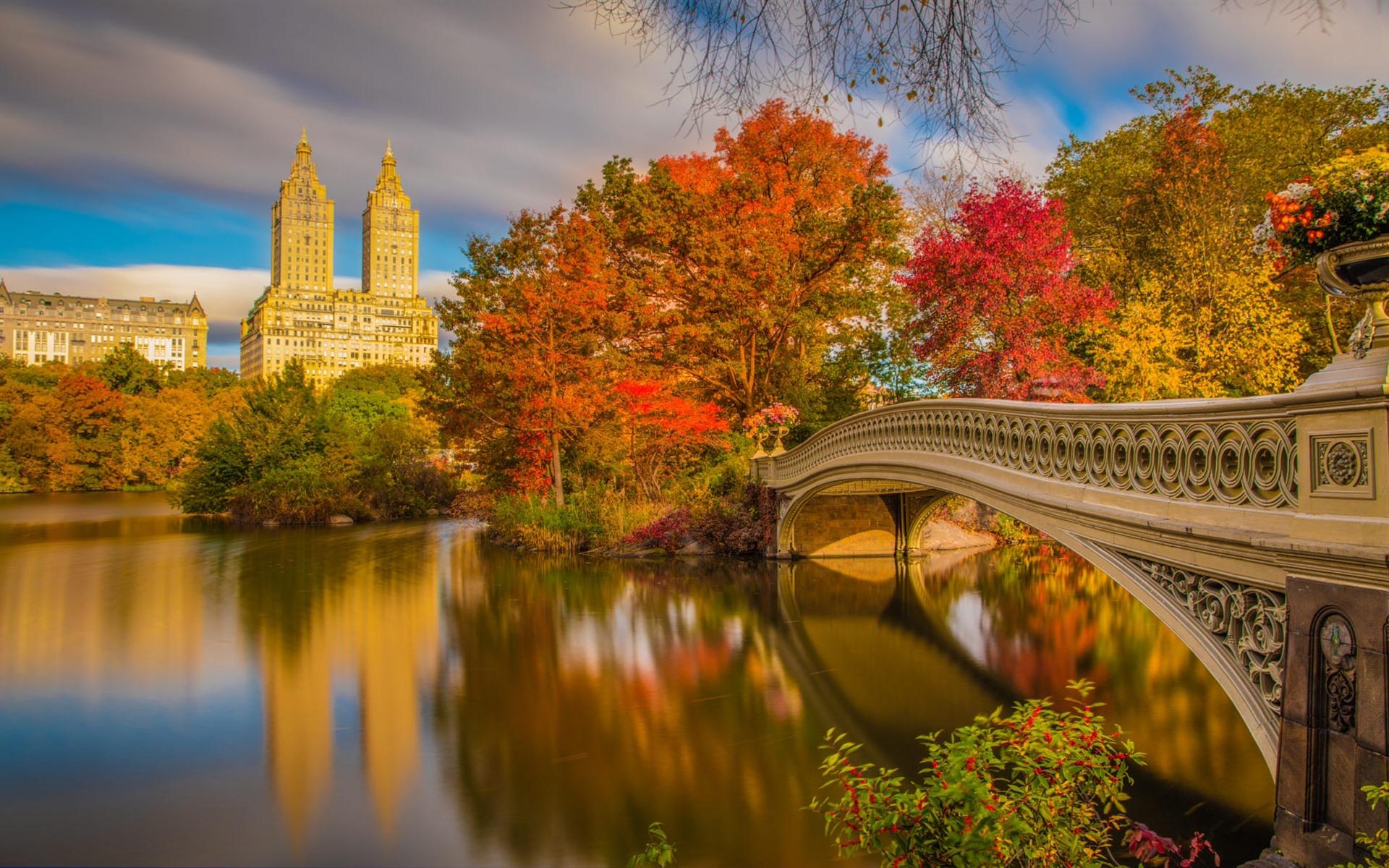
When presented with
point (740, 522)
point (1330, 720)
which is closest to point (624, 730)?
point (1330, 720)

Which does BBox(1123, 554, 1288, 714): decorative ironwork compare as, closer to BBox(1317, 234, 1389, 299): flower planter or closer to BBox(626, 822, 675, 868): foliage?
BBox(1317, 234, 1389, 299): flower planter

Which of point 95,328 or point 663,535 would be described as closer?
point 663,535

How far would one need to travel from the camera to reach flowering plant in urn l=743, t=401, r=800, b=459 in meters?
16.8

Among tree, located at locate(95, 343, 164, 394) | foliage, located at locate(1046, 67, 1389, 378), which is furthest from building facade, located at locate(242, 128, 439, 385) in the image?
foliage, located at locate(1046, 67, 1389, 378)

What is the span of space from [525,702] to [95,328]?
105350mm

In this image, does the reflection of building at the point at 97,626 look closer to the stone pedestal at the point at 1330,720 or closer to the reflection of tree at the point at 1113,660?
the reflection of tree at the point at 1113,660

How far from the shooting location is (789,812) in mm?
5422

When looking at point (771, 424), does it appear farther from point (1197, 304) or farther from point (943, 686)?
point (943, 686)

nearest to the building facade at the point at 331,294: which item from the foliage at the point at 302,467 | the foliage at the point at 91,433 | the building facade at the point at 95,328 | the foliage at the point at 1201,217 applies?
the building facade at the point at 95,328

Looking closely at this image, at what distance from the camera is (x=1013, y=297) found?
15.4m

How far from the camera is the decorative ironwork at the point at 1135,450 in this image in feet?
13.5

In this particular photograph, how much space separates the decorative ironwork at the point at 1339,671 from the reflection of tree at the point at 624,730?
2.77 meters

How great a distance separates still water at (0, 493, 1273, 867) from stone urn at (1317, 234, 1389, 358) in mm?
3057

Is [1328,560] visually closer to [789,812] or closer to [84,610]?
[789,812]
